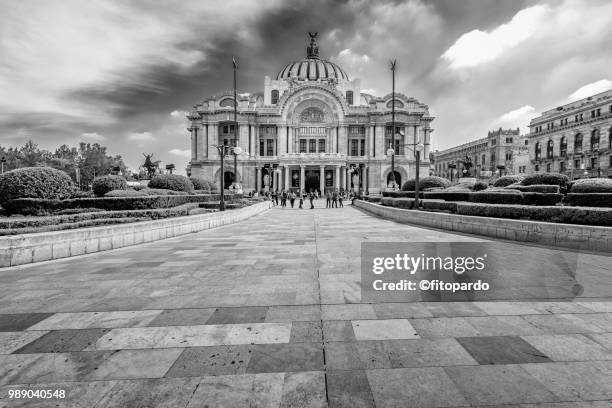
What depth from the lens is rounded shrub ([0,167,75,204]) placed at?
47.6ft

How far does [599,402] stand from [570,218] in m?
10.8

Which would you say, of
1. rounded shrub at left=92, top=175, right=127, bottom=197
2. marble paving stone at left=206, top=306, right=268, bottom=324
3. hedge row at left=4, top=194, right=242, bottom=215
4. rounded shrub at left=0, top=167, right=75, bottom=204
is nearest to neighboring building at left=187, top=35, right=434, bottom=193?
rounded shrub at left=92, top=175, right=127, bottom=197

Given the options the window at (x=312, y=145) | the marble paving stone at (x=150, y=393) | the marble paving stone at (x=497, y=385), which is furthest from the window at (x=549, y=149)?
the marble paving stone at (x=150, y=393)

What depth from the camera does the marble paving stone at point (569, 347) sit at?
3.51 metres

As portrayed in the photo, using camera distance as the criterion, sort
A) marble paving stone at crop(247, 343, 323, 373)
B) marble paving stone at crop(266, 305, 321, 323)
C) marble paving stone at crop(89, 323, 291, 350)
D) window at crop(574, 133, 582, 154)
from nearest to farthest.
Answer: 1. marble paving stone at crop(247, 343, 323, 373)
2. marble paving stone at crop(89, 323, 291, 350)
3. marble paving stone at crop(266, 305, 321, 323)
4. window at crop(574, 133, 582, 154)

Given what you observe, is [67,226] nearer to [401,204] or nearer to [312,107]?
[401,204]

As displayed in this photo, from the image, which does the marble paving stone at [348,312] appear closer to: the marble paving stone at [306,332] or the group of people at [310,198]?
the marble paving stone at [306,332]

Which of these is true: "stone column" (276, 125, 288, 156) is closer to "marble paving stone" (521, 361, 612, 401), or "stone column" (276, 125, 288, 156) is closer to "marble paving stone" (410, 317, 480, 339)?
"marble paving stone" (410, 317, 480, 339)

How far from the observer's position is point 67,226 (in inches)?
397

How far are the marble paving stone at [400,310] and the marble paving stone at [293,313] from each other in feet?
3.30

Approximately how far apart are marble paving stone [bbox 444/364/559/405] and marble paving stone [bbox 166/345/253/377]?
2.33 metres

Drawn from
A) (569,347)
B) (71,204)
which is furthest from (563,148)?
(71,204)

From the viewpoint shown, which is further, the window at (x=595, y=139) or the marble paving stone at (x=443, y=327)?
the window at (x=595, y=139)

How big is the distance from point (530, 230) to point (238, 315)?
36.8ft
